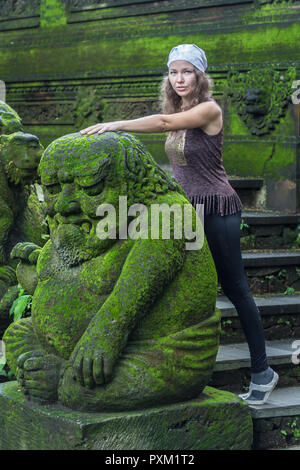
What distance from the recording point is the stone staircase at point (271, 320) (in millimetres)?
4668

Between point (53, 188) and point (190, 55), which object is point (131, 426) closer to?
point (53, 188)

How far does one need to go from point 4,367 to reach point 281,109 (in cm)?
330

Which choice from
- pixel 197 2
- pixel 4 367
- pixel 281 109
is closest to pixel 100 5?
pixel 197 2

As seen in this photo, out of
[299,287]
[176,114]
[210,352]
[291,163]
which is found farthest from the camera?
[291,163]

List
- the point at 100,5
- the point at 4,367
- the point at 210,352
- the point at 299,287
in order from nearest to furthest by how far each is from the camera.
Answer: the point at 210,352, the point at 4,367, the point at 299,287, the point at 100,5

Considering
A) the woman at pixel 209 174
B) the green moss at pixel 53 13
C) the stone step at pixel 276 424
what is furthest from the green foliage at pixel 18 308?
the green moss at pixel 53 13

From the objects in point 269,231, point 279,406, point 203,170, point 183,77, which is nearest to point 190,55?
point 183,77

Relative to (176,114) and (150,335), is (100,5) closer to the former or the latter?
(176,114)

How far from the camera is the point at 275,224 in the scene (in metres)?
6.75

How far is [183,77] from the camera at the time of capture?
14.9 ft

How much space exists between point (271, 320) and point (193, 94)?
6.06 feet

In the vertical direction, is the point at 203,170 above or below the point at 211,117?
below

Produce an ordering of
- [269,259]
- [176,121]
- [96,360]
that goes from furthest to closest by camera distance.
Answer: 1. [269,259]
2. [176,121]
3. [96,360]
